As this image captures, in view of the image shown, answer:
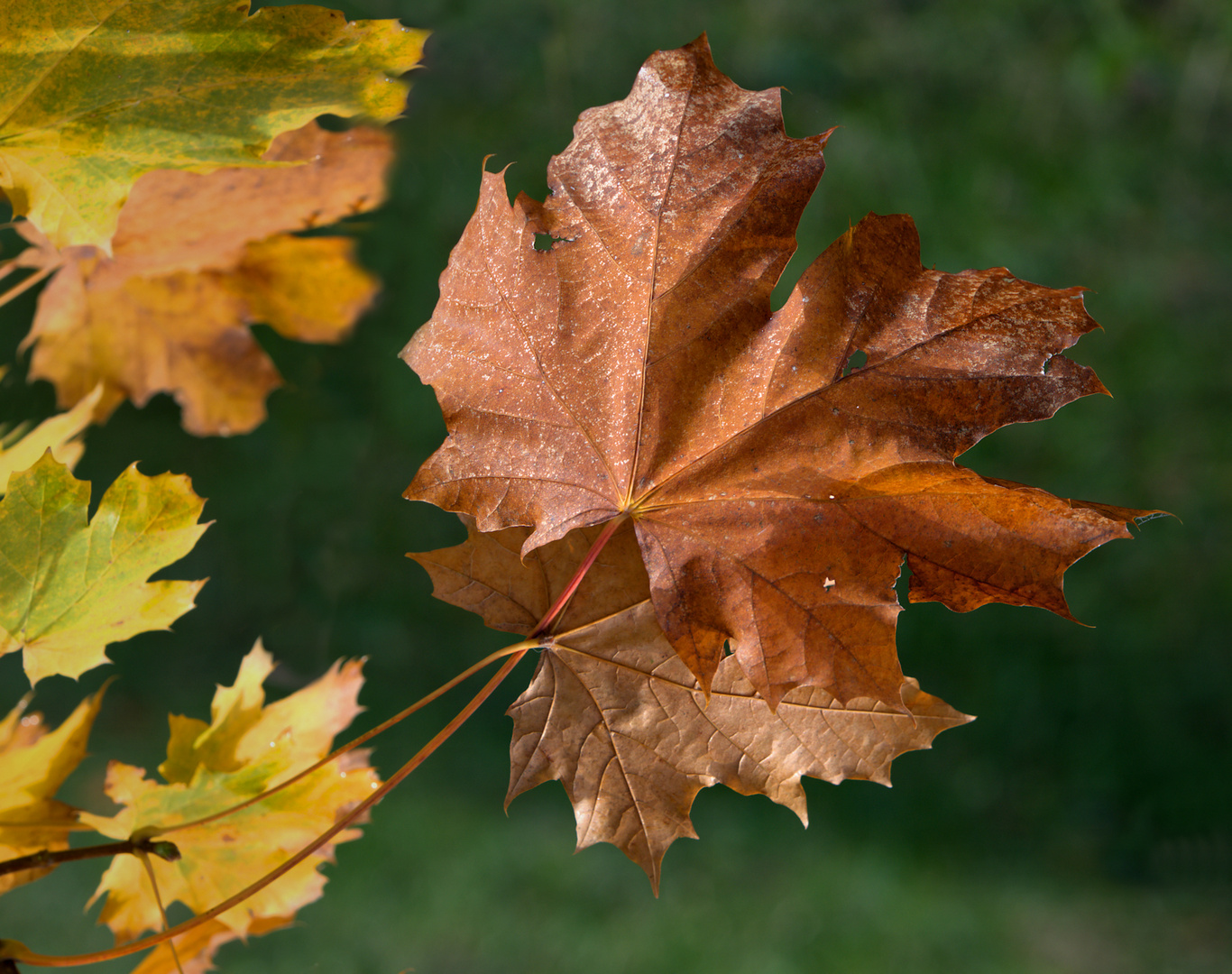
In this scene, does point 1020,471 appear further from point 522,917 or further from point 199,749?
point 199,749

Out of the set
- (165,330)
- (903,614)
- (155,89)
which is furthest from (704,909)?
(155,89)

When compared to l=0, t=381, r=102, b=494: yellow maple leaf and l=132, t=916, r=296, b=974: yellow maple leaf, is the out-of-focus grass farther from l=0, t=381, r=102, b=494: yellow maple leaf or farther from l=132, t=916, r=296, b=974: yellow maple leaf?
l=0, t=381, r=102, b=494: yellow maple leaf

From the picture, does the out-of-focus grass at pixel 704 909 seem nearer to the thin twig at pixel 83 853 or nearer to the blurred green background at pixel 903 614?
the blurred green background at pixel 903 614

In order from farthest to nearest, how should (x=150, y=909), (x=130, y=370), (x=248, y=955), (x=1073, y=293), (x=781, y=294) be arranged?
(x=248, y=955)
(x=781, y=294)
(x=130, y=370)
(x=150, y=909)
(x=1073, y=293)

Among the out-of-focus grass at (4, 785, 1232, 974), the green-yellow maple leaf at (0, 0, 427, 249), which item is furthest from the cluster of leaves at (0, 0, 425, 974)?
the out-of-focus grass at (4, 785, 1232, 974)

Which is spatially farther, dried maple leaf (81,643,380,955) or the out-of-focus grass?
the out-of-focus grass

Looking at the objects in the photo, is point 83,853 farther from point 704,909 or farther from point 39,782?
point 704,909

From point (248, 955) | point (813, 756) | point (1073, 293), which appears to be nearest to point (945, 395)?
point (1073, 293)
